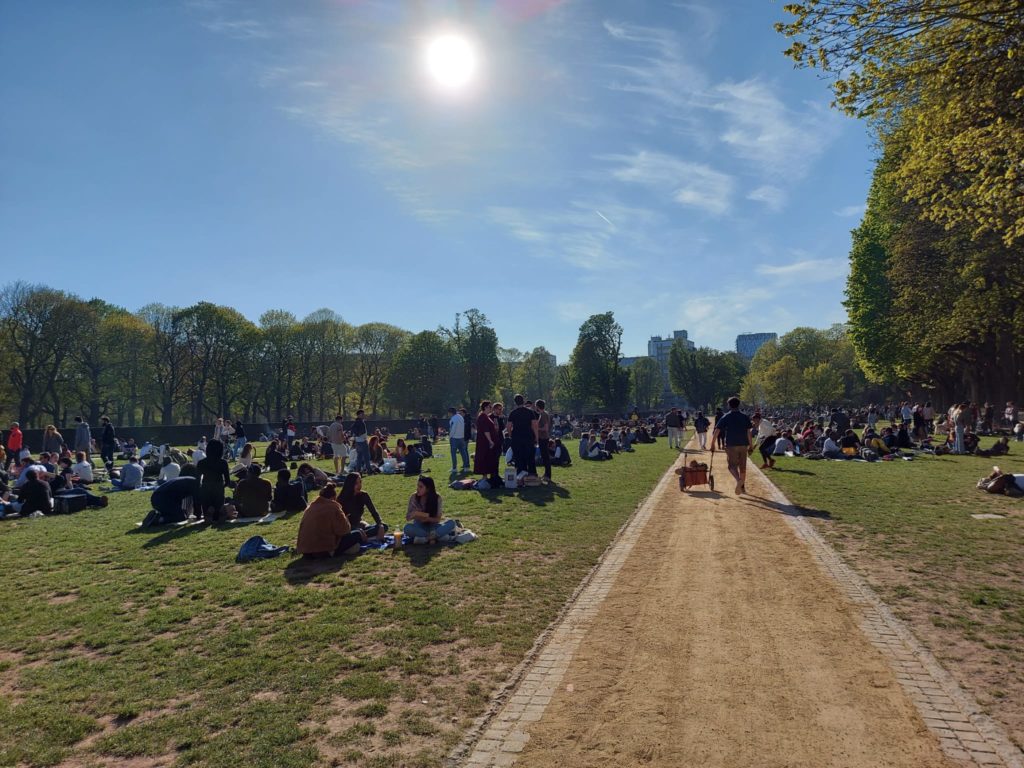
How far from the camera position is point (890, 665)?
4.99m

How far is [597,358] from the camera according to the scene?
76688 millimetres

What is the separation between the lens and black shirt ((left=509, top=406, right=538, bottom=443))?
15539 millimetres

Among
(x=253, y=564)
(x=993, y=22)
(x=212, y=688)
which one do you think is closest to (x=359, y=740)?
(x=212, y=688)

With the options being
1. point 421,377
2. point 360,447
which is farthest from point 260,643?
point 421,377

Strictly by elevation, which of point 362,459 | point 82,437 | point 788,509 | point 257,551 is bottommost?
point 257,551

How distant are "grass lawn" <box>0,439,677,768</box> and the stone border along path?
170 mm

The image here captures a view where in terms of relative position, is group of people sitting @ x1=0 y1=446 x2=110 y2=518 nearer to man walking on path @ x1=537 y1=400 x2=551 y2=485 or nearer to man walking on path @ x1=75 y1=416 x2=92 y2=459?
man walking on path @ x1=75 y1=416 x2=92 y2=459

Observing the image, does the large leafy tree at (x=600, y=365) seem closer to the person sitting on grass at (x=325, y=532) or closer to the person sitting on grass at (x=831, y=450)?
the person sitting on grass at (x=831, y=450)

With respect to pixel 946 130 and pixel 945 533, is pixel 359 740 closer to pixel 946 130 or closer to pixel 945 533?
pixel 945 533

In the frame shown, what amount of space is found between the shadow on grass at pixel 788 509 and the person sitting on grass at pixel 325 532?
25.7ft

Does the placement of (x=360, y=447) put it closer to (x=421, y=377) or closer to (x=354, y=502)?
(x=354, y=502)

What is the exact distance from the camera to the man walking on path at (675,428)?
2912 cm

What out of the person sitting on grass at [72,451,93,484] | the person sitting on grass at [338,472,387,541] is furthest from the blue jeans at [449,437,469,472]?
the person sitting on grass at [72,451,93,484]

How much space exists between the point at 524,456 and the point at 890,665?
11218mm
